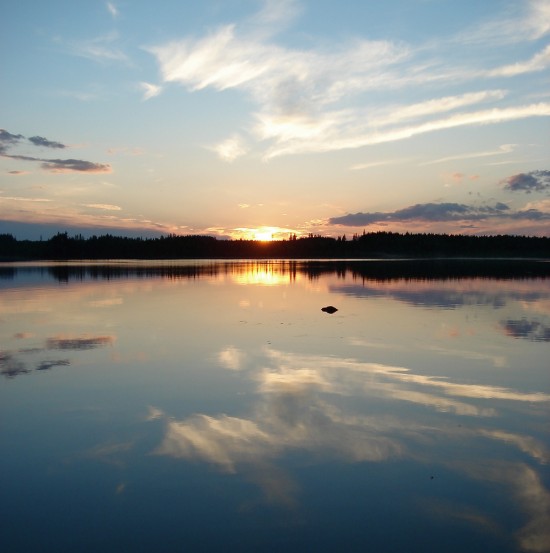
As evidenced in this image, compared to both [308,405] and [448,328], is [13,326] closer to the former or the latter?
[308,405]

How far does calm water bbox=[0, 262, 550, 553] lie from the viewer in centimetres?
644

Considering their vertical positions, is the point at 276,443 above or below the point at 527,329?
above

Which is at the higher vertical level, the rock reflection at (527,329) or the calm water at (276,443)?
the calm water at (276,443)

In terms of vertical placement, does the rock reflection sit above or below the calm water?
below

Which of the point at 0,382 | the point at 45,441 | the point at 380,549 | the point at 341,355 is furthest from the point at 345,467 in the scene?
the point at 0,382

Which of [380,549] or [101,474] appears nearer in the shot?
[380,549]

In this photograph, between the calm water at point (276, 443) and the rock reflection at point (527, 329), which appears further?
the rock reflection at point (527, 329)

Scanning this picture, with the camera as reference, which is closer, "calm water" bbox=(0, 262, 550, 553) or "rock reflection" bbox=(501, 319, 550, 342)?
"calm water" bbox=(0, 262, 550, 553)

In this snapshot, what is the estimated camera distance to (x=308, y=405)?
36.8ft

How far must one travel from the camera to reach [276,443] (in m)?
9.06

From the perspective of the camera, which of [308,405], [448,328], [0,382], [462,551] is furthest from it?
[448,328]

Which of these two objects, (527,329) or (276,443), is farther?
(527,329)

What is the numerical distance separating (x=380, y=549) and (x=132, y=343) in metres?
14.4

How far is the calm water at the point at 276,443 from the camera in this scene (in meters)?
6.44
